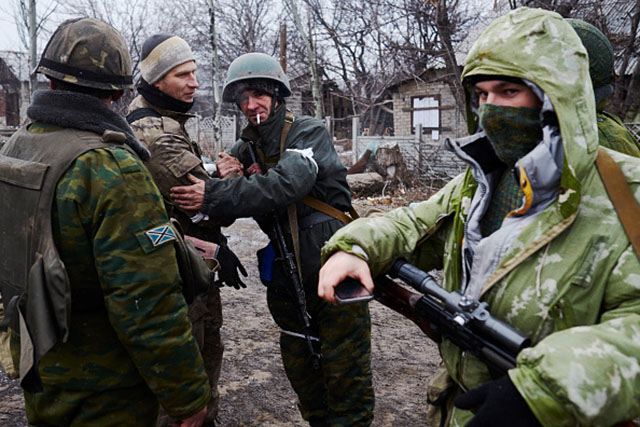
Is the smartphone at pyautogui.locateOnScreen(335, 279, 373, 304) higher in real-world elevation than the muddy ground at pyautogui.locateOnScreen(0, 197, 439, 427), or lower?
higher

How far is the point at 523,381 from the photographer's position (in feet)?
4.08

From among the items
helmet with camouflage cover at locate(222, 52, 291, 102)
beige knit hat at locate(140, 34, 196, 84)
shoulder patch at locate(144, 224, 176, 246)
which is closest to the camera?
shoulder patch at locate(144, 224, 176, 246)

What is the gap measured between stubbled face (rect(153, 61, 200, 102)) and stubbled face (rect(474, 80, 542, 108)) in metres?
1.96

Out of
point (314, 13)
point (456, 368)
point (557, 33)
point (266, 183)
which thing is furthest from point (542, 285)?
point (314, 13)

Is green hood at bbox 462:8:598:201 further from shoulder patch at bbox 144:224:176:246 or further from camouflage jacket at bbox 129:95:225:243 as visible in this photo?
camouflage jacket at bbox 129:95:225:243

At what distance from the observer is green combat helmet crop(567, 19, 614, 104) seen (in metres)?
2.90

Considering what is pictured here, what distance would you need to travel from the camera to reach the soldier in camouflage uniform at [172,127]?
3.01 metres

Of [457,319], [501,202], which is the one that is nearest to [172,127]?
[501,202]

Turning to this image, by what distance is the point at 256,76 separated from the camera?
10.8 feet

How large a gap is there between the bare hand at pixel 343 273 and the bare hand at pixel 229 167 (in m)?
1.83

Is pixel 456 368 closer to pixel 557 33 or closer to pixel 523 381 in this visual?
pixel 523 381

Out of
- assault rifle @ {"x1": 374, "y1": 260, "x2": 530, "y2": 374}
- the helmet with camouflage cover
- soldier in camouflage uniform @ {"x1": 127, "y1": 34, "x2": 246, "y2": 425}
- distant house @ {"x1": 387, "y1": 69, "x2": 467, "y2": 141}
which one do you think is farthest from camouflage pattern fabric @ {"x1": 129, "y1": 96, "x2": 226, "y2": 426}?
distant house @ {"x1": 387, "y1": 69, "x2": 467, "y2": 141}

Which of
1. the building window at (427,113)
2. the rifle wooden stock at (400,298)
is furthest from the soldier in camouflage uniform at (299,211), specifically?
the building window at (427,113)

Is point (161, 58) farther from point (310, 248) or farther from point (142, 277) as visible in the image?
point (142, 277)
